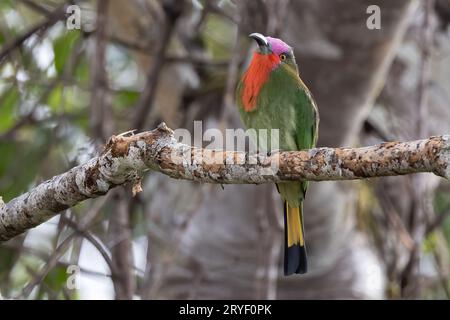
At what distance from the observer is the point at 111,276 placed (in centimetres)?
317

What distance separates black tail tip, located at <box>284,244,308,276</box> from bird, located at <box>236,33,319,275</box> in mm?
237

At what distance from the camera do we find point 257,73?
2.69 m

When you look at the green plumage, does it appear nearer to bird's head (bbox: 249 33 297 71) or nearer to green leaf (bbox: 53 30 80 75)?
bird's head (bbox: 249 33 297 71)

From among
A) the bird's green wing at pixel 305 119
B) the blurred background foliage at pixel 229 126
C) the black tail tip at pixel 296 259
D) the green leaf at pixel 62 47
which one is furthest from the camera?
the green leaf at pixel 62 47

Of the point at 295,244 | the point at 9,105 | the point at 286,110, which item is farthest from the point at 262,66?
the point at 9,105

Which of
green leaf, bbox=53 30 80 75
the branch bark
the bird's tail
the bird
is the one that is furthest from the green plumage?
green leaf, bbox=53 30 80 75

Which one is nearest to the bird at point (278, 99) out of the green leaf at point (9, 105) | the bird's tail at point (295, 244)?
the bird's tail at point (295, 244)

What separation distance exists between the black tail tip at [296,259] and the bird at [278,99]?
237mm

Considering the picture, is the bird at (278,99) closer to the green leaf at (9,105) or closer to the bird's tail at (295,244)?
the bird's tail at (295,244)

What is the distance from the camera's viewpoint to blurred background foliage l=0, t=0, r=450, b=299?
3.56 metres

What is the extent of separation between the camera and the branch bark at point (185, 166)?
1854 millimetres

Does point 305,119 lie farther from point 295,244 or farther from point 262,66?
point 295,244

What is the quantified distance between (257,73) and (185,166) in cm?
81

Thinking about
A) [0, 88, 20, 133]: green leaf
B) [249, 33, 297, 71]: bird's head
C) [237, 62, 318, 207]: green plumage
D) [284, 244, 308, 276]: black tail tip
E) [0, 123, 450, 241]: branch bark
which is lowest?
[0, 123, 450, 241]: branch bark
